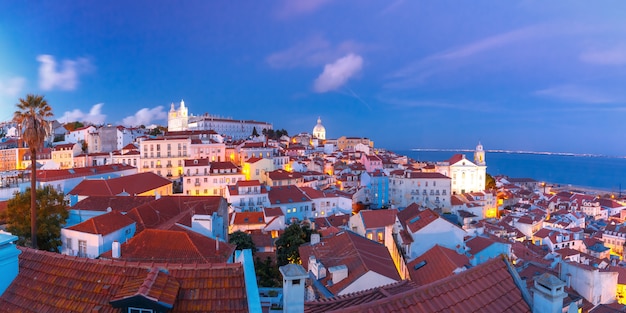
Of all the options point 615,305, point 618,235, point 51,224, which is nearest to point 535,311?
point 51,224

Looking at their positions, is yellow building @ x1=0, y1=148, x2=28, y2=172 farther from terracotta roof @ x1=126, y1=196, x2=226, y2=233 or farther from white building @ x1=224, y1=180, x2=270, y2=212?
terracotta roof @ x1=126, y1=196, x2=226, y2=233

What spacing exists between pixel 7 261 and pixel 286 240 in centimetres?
1978

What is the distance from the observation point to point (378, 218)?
29.7 meters

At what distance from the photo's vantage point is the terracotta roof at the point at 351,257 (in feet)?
44.5

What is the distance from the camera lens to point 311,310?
5.47 meters

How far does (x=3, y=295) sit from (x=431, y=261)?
1655 centimetres

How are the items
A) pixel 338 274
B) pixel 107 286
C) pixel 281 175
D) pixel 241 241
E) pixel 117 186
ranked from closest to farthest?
pixel 107 286
pixel 338 274
pixel 241 241
pixel 117 186
pixel 281 175

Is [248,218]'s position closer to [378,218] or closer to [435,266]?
[378,218]

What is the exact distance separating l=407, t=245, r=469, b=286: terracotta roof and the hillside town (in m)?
0.10

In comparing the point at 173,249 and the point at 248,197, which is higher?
the point at 173,249

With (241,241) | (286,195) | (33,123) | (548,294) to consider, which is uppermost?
(33,123)

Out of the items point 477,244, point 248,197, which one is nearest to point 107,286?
point 477,244

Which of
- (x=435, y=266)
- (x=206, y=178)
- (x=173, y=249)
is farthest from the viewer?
(x=206, y=178)

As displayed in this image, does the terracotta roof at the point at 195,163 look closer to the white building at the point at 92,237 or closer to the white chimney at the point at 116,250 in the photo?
the white building at the point at 92,237
